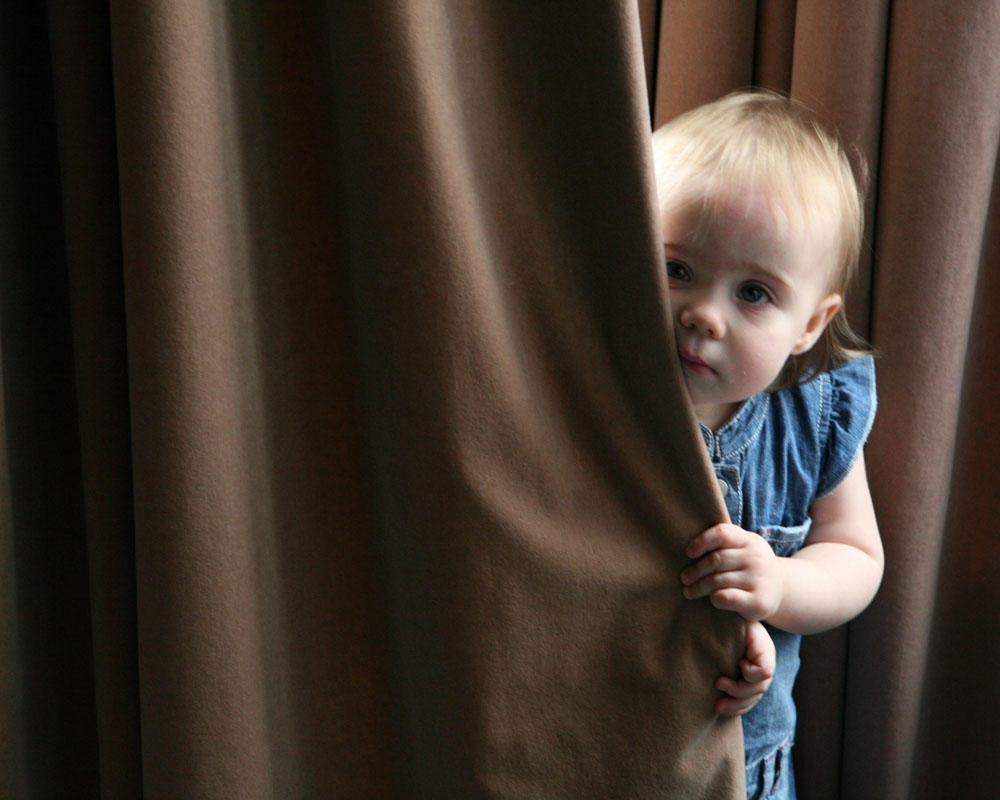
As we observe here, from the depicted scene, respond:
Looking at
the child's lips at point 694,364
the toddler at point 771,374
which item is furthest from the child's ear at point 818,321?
the child's lips at point 694,364

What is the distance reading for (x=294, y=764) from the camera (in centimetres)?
67

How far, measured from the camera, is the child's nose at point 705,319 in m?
0.72

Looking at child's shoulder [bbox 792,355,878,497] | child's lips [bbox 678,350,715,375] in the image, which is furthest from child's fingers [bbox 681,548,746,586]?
child's shoulder [bbox 792,355,878,497]

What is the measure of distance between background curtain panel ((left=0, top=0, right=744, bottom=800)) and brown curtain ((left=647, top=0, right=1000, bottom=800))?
32 cm

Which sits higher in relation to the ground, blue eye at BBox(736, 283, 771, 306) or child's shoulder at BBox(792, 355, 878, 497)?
blue eye at BBox(736, 283, 771, 306)

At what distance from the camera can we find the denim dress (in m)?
0.85

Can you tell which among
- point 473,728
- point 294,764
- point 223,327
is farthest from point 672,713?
point 223,327

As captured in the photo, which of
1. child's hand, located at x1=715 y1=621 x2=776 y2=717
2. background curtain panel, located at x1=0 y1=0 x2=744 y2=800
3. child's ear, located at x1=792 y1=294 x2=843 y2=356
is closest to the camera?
background curtain panel, located at x1=0 y1=0 x2=744 y2=800

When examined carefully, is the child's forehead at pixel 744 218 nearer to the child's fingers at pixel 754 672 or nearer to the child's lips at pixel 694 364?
the child's lips at pixel 694 364

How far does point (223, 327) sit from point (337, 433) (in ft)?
0.38

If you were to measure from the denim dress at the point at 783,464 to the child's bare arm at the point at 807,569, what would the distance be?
0.02 metres

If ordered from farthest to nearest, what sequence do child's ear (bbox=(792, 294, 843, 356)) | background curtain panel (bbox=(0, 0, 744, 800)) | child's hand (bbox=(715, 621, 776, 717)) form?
1. child's ear (bbox=(792, 294, 843, 356))
2. child's hand (bbox=(715, 621, 776, 717))
3. background curtain panel (bbox=(0, 0, 744, 800))

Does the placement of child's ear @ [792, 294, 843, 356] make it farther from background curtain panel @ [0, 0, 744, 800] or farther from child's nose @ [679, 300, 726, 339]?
background curtain panel @ [0, 0, 744, 800]

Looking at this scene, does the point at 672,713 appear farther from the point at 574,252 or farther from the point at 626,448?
the point at 574,252
